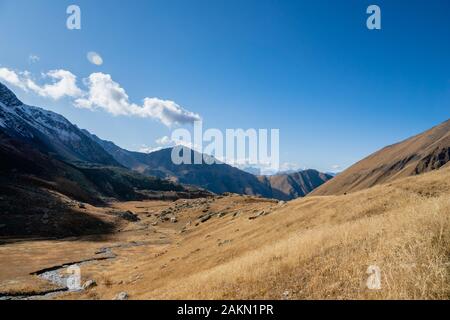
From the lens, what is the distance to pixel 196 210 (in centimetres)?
10125

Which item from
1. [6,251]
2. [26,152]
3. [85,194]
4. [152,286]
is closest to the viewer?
[152,286]

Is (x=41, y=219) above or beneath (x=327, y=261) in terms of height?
beneath

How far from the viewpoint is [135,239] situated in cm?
7681

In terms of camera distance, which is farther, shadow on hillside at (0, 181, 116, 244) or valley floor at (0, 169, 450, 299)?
shadow on hillside at (0, 181, 116, 244)

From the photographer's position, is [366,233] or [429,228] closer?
[429,228]

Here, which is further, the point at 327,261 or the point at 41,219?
the point at 41,219

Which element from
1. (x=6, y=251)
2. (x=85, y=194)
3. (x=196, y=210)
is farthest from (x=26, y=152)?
(x=6, y=251)

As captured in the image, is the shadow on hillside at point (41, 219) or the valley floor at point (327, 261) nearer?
the valley floor at point (327, 261)

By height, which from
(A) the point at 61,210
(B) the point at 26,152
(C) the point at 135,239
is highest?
(B) the point at 26,152

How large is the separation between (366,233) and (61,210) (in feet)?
304
